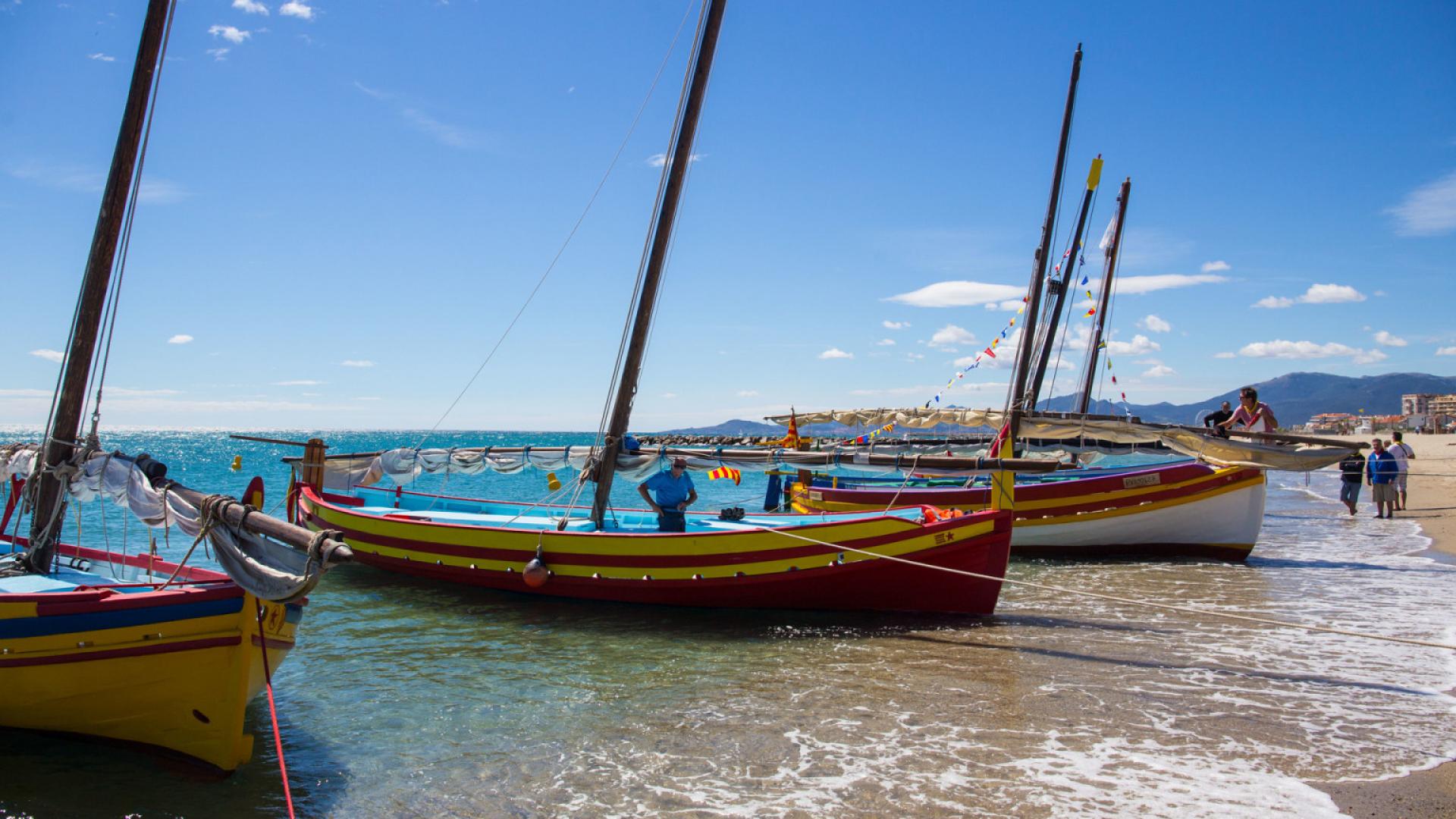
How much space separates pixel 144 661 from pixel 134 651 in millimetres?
108

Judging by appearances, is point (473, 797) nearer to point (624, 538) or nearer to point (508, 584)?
point (624, 538)

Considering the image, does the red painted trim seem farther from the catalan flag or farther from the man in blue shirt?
the catalan flag

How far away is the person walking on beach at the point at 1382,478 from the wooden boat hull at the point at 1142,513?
30.6 ft

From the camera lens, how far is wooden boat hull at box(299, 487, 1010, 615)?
12.0 m

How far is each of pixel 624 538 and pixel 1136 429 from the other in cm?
1034

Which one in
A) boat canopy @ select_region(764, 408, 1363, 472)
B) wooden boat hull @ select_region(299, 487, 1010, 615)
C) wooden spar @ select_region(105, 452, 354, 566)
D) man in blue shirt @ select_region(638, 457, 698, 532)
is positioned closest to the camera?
wooden spar @ select_region(105, 452, 354, 566)

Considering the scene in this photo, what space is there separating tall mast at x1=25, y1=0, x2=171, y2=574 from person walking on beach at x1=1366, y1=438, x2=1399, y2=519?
28.7 meters

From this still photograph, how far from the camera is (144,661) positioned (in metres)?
6.88

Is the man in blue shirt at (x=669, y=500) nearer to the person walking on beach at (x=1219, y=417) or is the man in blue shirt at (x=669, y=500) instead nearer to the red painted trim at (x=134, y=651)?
the red painted trim at (x=134, y=651)

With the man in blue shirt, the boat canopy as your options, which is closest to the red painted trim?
the man in blue shirt

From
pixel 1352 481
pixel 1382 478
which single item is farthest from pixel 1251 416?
pixel 1352 481

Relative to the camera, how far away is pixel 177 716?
6.97m

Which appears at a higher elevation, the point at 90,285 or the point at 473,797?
the point at 90,285

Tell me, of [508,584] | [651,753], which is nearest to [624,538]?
[508,584]
